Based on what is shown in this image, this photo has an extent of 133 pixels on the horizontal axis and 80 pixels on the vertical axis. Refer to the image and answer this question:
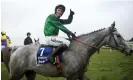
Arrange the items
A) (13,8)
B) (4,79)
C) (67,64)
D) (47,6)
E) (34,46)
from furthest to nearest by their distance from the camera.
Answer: (4,79) < (13,8) < (47,6) < (34,46) < (67,64)

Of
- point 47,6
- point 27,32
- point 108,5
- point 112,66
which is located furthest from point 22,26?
point 112,66

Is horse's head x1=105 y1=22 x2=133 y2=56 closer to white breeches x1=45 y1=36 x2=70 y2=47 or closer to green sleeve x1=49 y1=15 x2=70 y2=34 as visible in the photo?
white breeches x1=45 y1=36 x2=70 y2=47

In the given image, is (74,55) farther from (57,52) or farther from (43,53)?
(43,53)

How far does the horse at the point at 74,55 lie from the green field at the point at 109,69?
196cm

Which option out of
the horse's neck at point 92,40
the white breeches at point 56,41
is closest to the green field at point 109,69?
the horse's neck at point 92,40

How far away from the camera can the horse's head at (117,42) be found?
4965mm

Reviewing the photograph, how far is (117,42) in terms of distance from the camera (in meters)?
4.99

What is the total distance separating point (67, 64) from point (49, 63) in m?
0.39

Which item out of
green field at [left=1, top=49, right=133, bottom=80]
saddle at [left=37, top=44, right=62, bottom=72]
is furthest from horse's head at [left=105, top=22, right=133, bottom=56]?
green field at [left=1, top=49, right=133, bottom=80]

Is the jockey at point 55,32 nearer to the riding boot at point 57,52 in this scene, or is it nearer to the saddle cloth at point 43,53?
the riding boot at point 57,52

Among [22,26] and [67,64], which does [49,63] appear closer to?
[67,64]

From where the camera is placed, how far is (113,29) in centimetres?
501

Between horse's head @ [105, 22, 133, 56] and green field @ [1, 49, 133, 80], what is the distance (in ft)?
6.35

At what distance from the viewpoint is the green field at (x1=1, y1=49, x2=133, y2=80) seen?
23.1ft
